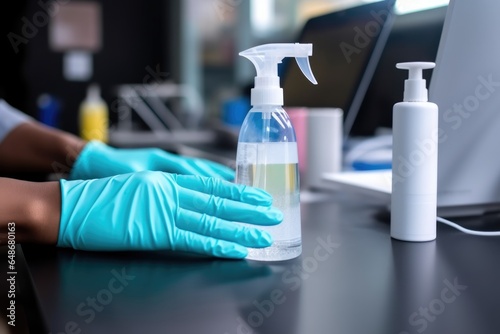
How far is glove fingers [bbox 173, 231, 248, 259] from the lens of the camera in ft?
2.31

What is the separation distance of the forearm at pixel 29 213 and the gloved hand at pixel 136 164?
36cm

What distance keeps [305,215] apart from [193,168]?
0.85ft

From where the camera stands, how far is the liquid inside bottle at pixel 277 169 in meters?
0.73

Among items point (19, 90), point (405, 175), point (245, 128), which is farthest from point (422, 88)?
point (19, 90)

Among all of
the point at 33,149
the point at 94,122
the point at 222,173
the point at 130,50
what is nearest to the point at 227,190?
the point at 222,173

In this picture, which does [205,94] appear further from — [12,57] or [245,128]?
[245,128]

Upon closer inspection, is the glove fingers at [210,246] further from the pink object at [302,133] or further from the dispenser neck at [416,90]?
the pink object at [302,133]

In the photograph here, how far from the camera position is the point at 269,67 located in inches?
28.5

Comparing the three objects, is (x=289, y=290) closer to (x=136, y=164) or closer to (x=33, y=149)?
(x=136, y=164)

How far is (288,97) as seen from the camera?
1.97 m

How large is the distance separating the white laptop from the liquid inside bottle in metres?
0.28

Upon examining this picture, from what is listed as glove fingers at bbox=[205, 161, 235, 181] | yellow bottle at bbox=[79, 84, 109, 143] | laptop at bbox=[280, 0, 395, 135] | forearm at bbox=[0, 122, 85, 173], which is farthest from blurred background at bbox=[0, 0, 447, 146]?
glove fingers at bbox=[205, 161, 235, 181]

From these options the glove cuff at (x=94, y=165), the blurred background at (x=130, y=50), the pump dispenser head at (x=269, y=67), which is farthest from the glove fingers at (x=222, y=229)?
the blurred background at (x=130, y=50)

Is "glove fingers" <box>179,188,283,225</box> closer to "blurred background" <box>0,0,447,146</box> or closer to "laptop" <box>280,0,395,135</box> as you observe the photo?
"laptop" <box>280,0,395,135</box>
